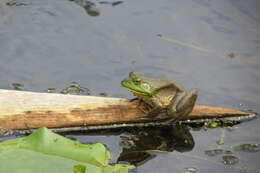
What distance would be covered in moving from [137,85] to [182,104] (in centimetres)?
44

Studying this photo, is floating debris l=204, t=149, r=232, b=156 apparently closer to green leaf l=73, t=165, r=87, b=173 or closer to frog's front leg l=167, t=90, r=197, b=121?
frog's front leg l=167, t=90, r=197, b=121

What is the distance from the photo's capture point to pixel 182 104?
5.00m

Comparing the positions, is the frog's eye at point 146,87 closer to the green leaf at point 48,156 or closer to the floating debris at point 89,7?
the green leaf at point 48,156

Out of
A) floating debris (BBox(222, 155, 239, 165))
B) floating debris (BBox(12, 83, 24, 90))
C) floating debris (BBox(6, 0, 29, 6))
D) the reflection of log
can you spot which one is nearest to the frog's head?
the reflection of log

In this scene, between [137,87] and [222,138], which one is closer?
[137,87]

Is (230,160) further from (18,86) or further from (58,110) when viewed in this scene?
(18,86)

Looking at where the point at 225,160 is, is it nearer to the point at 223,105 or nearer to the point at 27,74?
the point at 223,105

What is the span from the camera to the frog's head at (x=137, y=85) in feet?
16.2

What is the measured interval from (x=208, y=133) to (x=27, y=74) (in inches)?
81.3

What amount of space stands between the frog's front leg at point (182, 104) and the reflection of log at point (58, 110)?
32 centimetres

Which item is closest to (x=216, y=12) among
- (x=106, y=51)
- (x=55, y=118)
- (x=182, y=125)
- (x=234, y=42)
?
(x=234, y=42)

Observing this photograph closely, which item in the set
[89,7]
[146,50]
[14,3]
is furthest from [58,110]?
[14,3]

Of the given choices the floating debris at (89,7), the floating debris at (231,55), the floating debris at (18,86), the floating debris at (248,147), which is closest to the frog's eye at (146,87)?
the floating debris at (248,147)

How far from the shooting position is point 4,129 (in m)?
4.84
